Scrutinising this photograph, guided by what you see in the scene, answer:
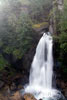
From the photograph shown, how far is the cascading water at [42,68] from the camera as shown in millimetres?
15246

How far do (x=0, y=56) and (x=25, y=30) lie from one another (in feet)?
14.3

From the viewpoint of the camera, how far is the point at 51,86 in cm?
1523

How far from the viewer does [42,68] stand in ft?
52.5

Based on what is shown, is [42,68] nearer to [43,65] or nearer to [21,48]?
[43,65]

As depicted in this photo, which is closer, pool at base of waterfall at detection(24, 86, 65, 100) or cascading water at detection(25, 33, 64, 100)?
pool at base of waterfall at detection(24, 86, 65, 100)

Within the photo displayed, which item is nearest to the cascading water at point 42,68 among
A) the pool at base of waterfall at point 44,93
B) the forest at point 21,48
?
the pool at base of waterfall at point 44,93

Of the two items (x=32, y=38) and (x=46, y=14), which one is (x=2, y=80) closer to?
(x=32, y=38)

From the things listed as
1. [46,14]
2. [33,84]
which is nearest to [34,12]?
[46,14]

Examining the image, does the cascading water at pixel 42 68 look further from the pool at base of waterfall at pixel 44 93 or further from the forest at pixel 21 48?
the forest at pixel 21 48

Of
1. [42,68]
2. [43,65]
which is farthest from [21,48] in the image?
[42,68]

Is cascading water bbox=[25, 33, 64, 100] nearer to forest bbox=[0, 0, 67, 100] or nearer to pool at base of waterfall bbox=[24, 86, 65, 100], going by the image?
pool at base of waterfall bbox=[24, 86, 65, 100]

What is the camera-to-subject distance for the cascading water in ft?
50.0

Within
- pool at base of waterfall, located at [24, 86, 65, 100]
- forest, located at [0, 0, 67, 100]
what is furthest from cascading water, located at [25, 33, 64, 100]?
forest, located at [0, 0, 67, 100]

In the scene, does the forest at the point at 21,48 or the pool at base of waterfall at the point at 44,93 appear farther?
the forest at the point at 21,48
